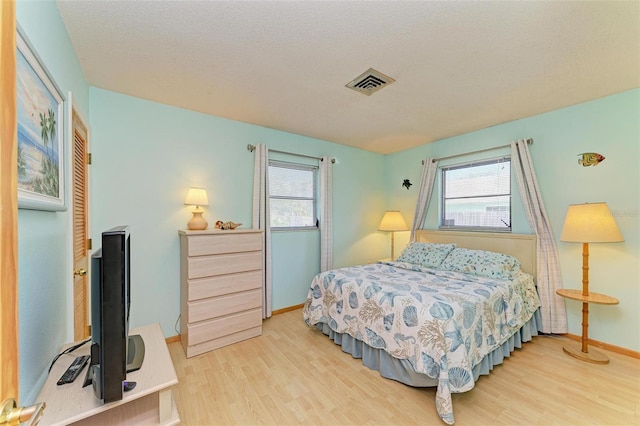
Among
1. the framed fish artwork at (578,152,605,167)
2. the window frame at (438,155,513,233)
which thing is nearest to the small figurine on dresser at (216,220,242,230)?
the window frame at (438,155,513,233)

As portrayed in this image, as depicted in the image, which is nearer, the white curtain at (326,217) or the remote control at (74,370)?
the remote control at (74,370)

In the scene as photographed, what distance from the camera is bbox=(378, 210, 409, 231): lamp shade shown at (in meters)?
4.11

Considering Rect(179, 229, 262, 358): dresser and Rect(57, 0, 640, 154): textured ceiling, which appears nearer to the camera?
Rect(57, 0, 640, 154): textured ceiling

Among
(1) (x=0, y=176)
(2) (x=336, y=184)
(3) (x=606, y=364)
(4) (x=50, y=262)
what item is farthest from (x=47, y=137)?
(3) (x=606, y=364)

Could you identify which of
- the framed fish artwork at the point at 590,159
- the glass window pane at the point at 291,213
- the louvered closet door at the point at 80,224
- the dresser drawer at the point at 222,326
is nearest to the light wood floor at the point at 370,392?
the dresser drawer at the point at 222,326

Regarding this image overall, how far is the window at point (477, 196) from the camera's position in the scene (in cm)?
328

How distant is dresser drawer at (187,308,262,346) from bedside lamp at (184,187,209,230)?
0.96m

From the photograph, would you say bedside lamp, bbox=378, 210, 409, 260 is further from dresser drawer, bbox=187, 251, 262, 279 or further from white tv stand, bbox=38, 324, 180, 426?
white tv stand, bbox=38, 324, 180, 426

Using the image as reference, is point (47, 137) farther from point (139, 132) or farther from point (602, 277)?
point (602, 277)

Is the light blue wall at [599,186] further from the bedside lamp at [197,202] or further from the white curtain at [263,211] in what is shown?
the bedside lamp at [197,202]

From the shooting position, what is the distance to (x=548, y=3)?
1430 mm

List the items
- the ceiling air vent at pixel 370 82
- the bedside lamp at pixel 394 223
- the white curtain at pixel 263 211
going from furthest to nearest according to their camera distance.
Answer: the bedside lamp at pixel 394 223 → the white curtain at pixel 263 211 → the ceiling air vent at pixel 370 82

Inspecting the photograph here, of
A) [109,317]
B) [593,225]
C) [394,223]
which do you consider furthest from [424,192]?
[109,317]

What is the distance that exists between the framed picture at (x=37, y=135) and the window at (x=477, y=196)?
13.5 ft
